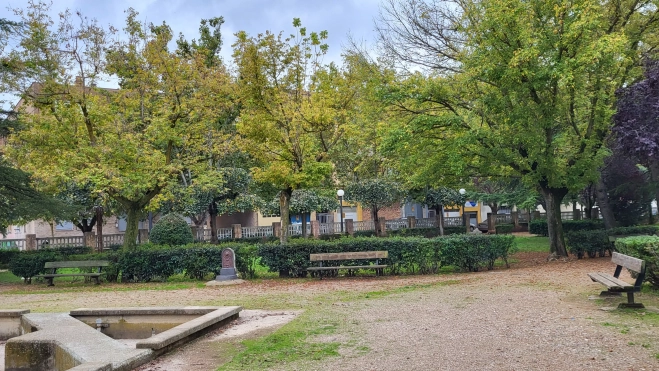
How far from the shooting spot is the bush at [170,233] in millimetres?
22094

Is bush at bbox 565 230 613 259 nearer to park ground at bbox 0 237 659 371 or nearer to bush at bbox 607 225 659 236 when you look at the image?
bush at bbox 607 225 659 236

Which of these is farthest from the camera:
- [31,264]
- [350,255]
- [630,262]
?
[31,264]

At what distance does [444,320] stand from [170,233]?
1617cm

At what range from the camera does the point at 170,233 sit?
22.1m

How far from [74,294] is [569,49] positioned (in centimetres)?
1475

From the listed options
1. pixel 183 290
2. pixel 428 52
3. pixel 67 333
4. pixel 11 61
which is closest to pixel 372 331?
pixel 67 333

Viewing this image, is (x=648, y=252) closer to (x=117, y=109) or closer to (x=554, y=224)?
(x=554, y=224)

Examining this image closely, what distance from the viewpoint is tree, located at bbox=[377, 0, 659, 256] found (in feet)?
47.0

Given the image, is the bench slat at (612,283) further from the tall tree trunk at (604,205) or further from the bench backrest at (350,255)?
the tall tree trunk at (604,205)

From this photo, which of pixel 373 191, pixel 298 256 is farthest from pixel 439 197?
pixel 298 256

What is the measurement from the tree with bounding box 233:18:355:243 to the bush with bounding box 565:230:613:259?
8281mm

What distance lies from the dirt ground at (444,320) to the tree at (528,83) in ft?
12.0

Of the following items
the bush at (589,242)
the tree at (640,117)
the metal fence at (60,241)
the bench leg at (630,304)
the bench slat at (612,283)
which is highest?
the tree at (640,117)

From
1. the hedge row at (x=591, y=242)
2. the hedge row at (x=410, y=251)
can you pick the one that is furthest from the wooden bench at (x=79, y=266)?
the hedge row at (x=591, y=242)
